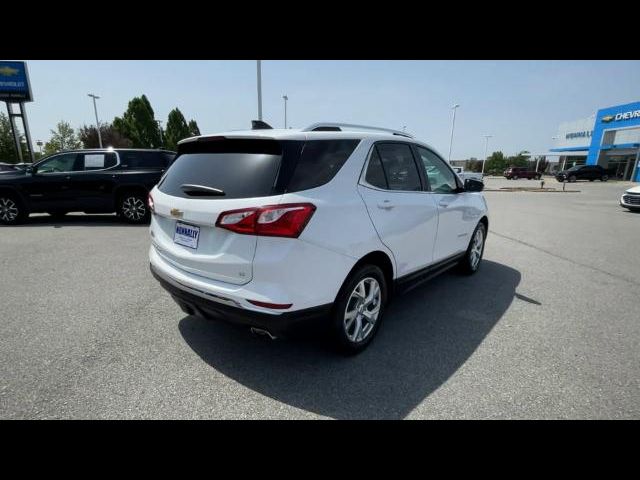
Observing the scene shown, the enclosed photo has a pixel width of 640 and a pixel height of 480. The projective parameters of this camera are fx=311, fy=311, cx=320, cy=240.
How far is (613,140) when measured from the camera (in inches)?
1576

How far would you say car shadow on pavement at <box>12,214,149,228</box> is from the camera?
7984 mm

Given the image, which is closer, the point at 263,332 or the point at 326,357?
the point at 263,332

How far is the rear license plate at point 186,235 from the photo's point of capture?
7.52 ft

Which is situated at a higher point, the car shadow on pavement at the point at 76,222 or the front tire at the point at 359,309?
the front tire at the point at 359,309

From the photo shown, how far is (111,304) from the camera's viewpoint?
3605 millimetres

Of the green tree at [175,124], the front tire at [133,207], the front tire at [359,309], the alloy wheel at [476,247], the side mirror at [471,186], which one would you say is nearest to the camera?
the front tire at [359,309]

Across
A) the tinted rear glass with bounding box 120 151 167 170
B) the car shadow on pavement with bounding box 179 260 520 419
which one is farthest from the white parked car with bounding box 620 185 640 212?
the tinted rear glass with bounding box 120 151 167 170

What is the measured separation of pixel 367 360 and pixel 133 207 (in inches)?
309

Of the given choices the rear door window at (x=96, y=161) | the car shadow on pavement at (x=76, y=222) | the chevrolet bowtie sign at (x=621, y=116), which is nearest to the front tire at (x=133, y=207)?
the car shadow on pavement at (x=76, y=222)

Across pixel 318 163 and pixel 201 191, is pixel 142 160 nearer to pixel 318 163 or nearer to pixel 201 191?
pixel 201 191

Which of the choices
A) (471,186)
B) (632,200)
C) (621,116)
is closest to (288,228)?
(471,186)

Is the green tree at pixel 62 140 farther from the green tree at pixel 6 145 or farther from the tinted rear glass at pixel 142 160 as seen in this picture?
the tinted rear glass at pixel 142 160

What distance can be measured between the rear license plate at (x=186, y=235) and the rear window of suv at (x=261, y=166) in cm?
24

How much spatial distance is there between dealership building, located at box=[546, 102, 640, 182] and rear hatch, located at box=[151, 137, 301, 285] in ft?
162
